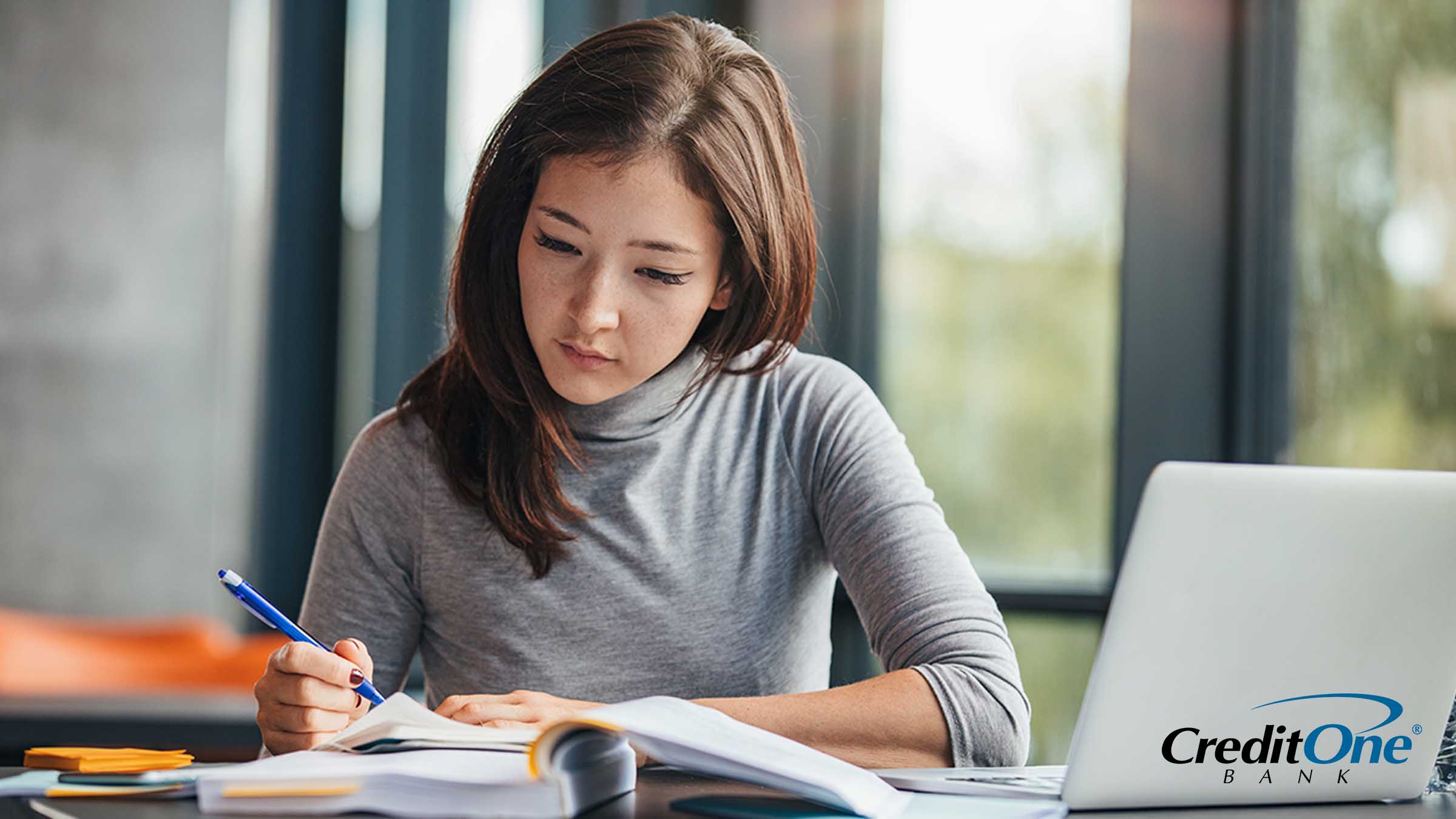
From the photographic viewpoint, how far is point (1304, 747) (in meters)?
0.79

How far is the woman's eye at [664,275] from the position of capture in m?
1.18

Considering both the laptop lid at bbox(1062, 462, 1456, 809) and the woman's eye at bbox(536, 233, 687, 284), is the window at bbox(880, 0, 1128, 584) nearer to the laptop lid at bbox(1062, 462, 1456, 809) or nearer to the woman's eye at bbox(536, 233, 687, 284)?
the woman's eye at bbox(536, 233, 687, 284)

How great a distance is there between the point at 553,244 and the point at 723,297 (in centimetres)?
19

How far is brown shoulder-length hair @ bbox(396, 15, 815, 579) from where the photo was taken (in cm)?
119

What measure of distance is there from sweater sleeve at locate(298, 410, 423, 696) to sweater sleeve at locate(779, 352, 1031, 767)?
384 mm

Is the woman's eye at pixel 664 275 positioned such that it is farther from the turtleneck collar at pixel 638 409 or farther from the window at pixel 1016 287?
the window at pixel 1016 287

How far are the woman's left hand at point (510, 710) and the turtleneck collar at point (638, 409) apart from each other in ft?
1.33

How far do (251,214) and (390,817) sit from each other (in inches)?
94.5

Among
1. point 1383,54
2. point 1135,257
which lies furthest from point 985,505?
point 1383,54

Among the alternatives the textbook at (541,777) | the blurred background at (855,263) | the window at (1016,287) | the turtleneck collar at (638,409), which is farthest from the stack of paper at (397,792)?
the window at (1016,287)

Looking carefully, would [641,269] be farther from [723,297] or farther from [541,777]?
[541,777]

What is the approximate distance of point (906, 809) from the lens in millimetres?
761

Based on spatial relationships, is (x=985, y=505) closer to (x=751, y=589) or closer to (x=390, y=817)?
(x=751, y=589)

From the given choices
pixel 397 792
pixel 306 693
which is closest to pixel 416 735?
pixel 397 792
